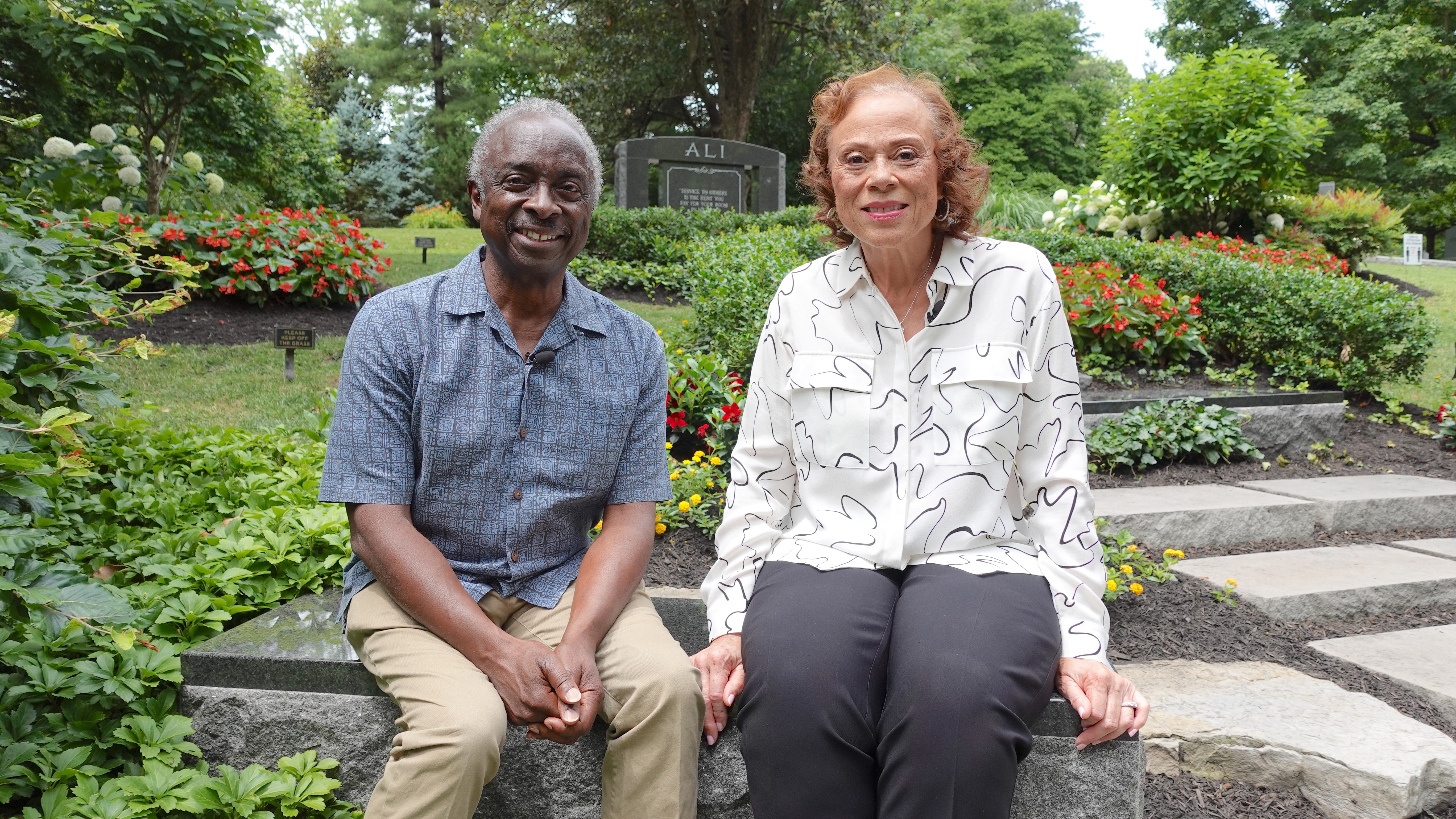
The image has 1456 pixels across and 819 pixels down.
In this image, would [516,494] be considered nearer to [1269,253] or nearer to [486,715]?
[486,715]

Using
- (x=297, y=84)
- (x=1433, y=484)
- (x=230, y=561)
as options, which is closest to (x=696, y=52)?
(x=297, y=84)

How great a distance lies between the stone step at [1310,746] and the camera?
233 centimetres

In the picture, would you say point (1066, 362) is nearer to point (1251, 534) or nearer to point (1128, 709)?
point (1128, 709)

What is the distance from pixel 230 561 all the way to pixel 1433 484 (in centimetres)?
564

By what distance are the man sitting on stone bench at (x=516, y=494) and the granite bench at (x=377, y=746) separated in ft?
0.42

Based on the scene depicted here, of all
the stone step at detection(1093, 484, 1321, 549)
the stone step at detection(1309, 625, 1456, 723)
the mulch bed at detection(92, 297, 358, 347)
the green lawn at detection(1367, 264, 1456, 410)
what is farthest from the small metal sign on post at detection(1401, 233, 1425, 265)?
the mulch bed at detection(92, 297, 358, 347)

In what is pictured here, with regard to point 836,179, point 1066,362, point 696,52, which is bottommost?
point 1066,362

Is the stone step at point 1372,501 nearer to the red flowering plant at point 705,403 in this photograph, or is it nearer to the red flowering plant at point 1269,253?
the red flowering plant at point 1269,253

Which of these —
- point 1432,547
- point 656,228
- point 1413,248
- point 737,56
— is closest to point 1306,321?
point 1432,547

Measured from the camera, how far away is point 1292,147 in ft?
27.9

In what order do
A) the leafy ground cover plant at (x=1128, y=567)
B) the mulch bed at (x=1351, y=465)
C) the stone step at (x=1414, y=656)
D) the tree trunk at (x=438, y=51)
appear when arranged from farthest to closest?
the tree trunk at (x=438, y=51), the mulch bed at (x=1351, y=465), the leafy ground cover plant at (x=1128, y=567), the stone step at (x=1414, y=656)

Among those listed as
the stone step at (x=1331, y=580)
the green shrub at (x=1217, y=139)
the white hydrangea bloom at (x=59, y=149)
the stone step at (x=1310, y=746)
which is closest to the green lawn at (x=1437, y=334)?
the green shrub at (x=1217, y=139)

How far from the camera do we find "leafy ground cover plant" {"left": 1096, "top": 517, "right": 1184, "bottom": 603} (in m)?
3.23

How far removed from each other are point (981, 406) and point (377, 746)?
1.49 m
